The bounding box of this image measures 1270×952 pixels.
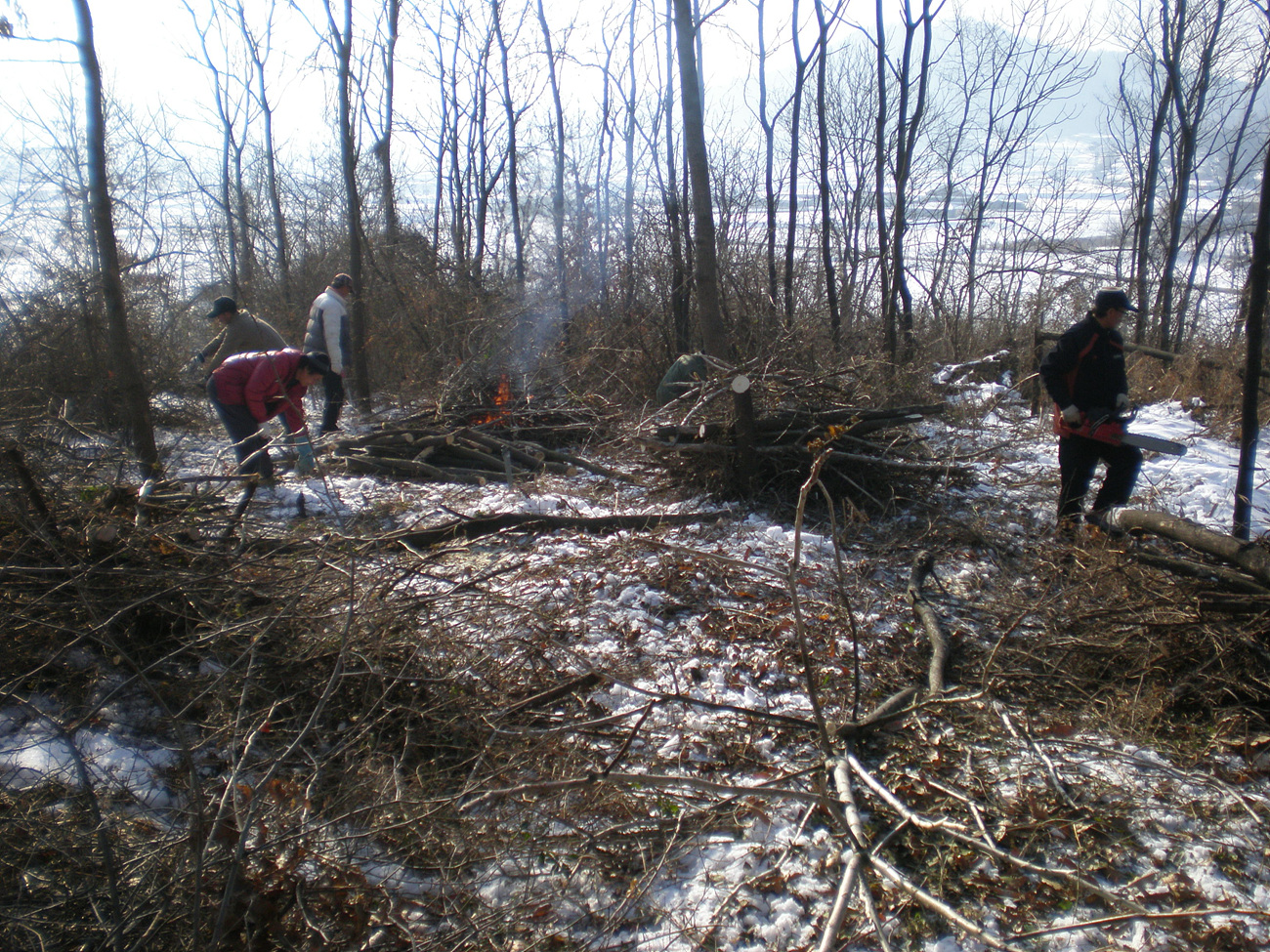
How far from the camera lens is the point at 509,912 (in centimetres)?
208

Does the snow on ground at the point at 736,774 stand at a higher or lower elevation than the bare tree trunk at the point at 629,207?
lower

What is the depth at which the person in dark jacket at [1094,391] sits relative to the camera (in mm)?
4402

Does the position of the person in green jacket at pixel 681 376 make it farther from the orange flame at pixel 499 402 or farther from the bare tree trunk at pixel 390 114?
the bare tree trunk at pixel 390 114

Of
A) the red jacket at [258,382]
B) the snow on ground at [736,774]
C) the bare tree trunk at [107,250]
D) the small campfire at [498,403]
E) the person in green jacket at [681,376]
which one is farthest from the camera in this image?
the small campfire at [498,403]

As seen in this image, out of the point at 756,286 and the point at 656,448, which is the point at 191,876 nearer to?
the point at 656,448

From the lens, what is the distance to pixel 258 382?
17.4ft

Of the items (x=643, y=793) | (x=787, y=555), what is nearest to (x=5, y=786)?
(x=643, y=793)

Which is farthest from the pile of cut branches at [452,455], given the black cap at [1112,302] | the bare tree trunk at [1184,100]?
the bare tree trunk at [1184,100]

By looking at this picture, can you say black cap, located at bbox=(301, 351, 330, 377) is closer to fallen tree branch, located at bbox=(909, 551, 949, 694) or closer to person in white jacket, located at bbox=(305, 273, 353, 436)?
person in white jacket, located at bbox=(305, 273, 353, 436)

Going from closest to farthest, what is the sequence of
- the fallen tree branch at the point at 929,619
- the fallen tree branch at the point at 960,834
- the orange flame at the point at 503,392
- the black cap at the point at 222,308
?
the fallen tree branch at the point at 960,834
the fallen tree branch at the point at 929,619
the black cap at the point at 222,308
the orange flame at the point at 503,392

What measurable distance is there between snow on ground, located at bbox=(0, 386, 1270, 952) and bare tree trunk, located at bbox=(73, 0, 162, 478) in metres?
1.28

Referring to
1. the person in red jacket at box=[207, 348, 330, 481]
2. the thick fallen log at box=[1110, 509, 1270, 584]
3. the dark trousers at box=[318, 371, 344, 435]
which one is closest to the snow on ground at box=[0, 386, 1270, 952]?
the person in red jacket at box=[207, 348, 330, 481]

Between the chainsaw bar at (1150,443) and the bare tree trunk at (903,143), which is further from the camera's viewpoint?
the bare tree trunk at (903,143)

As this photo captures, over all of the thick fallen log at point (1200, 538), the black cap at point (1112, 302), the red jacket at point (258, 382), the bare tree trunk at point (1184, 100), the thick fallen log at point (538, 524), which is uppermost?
the bare tree trunk at point (1184, 100)
